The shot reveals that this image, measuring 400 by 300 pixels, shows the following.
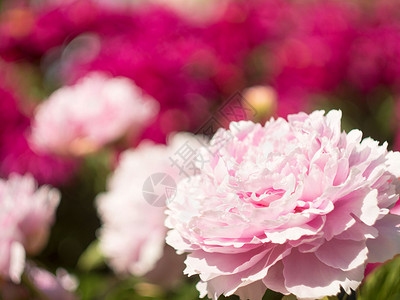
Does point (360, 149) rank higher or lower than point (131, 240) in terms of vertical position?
higher

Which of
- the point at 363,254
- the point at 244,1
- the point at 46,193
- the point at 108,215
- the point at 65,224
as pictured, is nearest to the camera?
the point at 363,254

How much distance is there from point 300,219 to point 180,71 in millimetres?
659

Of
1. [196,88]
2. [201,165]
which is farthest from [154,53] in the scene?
[201,165]

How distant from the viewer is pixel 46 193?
23.1 inches

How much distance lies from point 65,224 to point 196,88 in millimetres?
330

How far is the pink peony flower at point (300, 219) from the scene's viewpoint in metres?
0.31

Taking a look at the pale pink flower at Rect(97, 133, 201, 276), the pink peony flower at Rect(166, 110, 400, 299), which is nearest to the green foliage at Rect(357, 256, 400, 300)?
the pink peony flower at Rect(166, 110, 400, 299)

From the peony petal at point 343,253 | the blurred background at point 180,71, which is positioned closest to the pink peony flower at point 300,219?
the peony petal at point 343,253

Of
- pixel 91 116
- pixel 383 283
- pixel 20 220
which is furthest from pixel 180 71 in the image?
pixel 383 283

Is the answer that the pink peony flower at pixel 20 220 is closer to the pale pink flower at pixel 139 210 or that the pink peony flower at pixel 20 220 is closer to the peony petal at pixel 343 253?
the pale pink flower at pixel 139 210

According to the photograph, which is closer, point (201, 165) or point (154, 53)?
point (201, 165)

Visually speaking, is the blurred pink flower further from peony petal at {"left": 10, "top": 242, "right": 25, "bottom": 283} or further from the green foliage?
the green foliage

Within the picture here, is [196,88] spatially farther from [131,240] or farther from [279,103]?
[131,240]

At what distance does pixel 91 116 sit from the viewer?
87 centimetres
